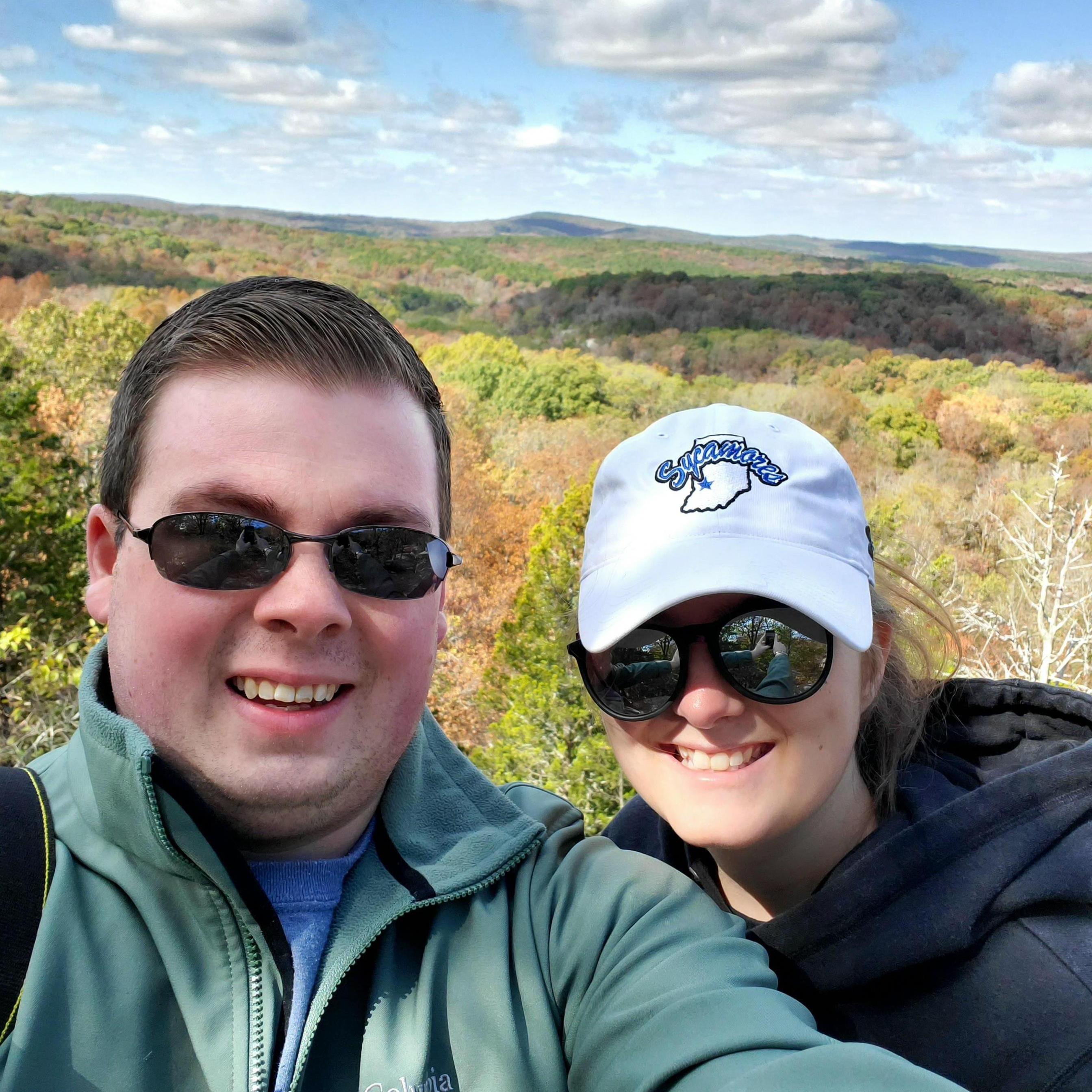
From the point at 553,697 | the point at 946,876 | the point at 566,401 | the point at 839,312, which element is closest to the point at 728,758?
the point at 946,876

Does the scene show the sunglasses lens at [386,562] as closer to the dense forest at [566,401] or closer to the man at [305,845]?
the man at [305,845]

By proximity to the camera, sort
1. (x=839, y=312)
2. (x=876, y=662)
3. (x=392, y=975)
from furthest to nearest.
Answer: (x=839, y=312), (x=876, y=662), (x=392, y=975)

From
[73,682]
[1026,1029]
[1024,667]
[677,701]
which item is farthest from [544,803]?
[1024,667]

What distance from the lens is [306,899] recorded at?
72.2 inches

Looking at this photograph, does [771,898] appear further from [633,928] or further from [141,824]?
[141,824]

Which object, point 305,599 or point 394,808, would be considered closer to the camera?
point 305,599

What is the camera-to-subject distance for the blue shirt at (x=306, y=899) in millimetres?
1722

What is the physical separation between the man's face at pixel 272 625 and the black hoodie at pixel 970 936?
0.88m

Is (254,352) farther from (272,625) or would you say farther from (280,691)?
(280,691)

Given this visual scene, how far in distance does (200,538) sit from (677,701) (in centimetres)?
90

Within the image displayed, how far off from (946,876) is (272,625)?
1.30 m

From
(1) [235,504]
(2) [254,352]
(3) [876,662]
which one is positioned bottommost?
(3) [876,662]

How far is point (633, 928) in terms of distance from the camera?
5.67 feet

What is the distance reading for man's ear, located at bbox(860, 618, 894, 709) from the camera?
7.27ft
